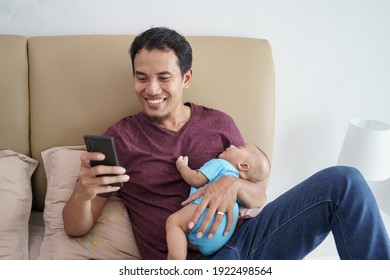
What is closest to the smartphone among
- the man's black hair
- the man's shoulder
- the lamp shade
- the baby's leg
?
the baby's leg

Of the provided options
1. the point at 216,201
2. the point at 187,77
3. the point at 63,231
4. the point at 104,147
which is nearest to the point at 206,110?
the point at 187,77

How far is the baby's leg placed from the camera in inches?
40.6

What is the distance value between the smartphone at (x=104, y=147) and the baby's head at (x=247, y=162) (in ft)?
1.45

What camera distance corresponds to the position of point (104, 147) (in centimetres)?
94

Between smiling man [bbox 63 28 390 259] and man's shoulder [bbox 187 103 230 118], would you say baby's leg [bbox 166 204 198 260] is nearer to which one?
smiling man [bbox 63 28 390 259]

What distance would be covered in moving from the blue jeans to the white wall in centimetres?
76

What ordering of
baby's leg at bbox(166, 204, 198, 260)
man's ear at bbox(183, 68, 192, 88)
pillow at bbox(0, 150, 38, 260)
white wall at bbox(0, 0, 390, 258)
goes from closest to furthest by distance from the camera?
baby's leg at bbox(166, 204, 198, 260)
pillow at bbox(0, 150, 38, 260)
man's ear at bbox(183, 68, 192, 88)
white wall at bbox(0, 0, 390, 258)

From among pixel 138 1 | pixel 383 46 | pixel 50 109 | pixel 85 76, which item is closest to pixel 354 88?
pixel 383 46

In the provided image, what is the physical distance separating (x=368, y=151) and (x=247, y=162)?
612 millimetres

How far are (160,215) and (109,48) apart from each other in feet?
2.15

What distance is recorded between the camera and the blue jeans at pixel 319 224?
3.18ft

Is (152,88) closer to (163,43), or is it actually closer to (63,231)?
(163,43)

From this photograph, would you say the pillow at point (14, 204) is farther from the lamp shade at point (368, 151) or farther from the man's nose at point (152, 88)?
the lamp shade at point (368, 151)
